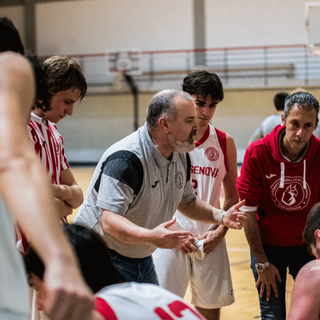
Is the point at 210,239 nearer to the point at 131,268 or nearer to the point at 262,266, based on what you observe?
the point at 262,266

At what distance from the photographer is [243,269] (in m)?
5.45

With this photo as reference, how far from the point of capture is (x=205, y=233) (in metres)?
3.14

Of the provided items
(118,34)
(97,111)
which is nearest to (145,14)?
(118,34)

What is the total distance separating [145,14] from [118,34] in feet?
3.95

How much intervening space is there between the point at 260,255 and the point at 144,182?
987 mm

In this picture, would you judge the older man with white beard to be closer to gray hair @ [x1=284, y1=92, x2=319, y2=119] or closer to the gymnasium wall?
gray hair @ [x1=284, y1=92, x2=319, y2=119]

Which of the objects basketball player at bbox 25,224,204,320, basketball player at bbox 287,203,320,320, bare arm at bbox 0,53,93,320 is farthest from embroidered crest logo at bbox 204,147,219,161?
bare arm at bbox 0,53,93,320

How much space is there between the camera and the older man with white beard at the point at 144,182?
91.9 inches

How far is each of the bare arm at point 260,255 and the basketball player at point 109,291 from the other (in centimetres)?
162

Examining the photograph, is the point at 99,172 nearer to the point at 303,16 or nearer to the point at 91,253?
the point at 91,253

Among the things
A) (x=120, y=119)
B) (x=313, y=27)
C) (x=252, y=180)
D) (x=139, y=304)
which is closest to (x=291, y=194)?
(x=252, y=180)

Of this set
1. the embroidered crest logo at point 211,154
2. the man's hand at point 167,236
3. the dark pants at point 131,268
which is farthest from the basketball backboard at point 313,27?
the man's hand at point 167,236

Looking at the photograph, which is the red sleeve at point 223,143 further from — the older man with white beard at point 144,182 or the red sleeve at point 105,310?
the red sleeve at point 105,310

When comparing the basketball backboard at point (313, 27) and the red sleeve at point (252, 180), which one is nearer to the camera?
the red sleeve at point (252, 180)
